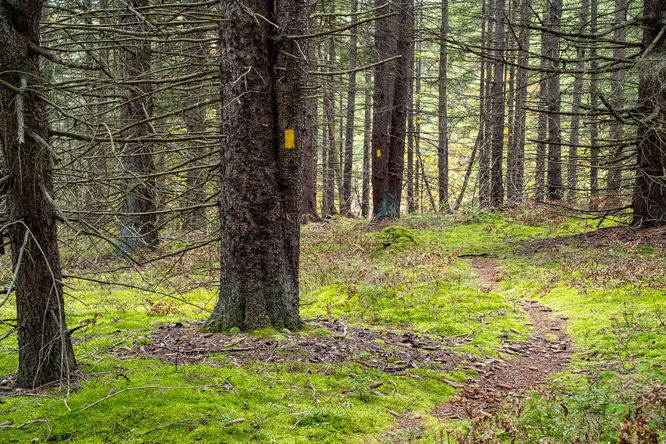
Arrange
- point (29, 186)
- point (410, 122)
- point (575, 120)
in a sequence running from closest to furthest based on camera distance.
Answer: point (29, 186), point (410, 122), point (575, 120)

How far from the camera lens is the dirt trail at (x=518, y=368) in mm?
3934

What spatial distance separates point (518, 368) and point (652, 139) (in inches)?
253

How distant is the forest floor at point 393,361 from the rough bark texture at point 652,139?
513 millimetres

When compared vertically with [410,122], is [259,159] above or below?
below

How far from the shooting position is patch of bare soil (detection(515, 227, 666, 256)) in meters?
8.65

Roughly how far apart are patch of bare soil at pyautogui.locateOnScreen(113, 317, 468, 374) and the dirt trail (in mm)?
500

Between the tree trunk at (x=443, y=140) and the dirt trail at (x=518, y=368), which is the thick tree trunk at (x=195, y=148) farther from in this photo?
the tree trunk at (x=443, y=140)

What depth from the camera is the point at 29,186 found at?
338cm

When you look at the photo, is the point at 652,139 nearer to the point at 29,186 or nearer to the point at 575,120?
the point at 29,186

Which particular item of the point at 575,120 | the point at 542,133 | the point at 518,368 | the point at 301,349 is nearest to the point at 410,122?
the point at 542,133

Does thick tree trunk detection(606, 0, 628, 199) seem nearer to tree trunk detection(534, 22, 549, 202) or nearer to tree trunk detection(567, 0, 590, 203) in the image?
tree trunk detection(567, 0, 590, 203)

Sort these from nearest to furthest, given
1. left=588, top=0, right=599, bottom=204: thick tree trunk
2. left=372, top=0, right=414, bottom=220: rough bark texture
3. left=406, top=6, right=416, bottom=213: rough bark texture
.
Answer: left=588, top=0, right=599, bottom=204: thick tree trunk → left=372, top=0, right=414, bottom=220: rough bark texture → left=406, top=6, right=416, bottom=213: rough bark texture

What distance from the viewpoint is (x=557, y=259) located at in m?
9.52

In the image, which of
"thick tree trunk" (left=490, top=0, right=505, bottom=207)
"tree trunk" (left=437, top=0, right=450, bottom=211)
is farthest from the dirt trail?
"tree trunk" (left=437, top=0, right=450, bottom=211)
